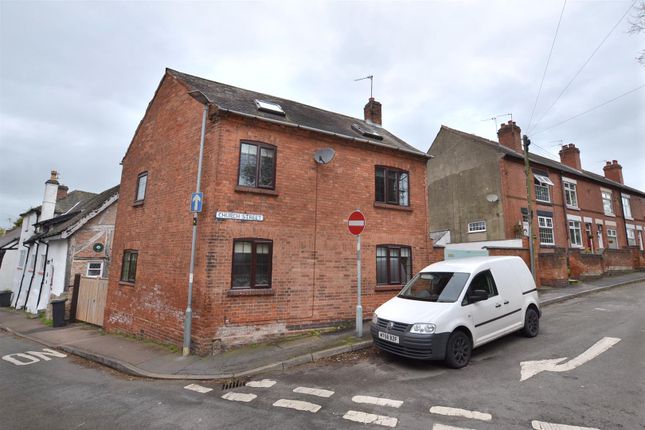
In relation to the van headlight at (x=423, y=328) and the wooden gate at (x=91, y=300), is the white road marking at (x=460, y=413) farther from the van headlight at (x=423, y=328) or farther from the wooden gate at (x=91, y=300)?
the wooden gate at (x=91, y=300)

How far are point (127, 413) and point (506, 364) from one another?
6.58 meters

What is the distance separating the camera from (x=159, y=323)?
9.02 m

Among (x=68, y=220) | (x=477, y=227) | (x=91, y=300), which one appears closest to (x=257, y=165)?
(x=91, y=300)

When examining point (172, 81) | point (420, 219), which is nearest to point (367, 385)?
point (420, 219)

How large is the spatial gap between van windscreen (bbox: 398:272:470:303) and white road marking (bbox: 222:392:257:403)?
12.6ft

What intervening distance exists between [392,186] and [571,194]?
64.8 ft

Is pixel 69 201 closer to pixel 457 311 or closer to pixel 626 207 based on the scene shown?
pixel 457 311

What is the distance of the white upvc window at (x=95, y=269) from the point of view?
16.0 metres

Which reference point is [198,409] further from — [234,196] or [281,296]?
[234,196]

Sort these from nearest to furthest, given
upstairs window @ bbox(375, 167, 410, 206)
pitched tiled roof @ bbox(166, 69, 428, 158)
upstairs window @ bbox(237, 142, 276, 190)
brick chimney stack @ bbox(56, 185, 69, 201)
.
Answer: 1. upstairs window @ bbox(237, 142, 276, 190)
2. pitched tiled roof @ bbox(166, 69, 428, 158)
3. upstairs window @ bbox(375, 167, 410, 206)
4. brick chimney stack @ bbox(56, 185, 69, 201)

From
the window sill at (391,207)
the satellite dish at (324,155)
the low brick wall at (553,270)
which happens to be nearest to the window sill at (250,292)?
the satellite dish at (324,155)

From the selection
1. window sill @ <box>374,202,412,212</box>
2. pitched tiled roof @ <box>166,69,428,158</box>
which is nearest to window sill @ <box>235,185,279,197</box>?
pitched tiled roof @ <box>166,69,428,158</box>

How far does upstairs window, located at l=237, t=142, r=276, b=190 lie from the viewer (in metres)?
8.77

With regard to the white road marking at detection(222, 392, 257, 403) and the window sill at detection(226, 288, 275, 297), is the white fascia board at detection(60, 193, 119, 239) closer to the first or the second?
the window sill at detection(226, 288, 275, 297)
